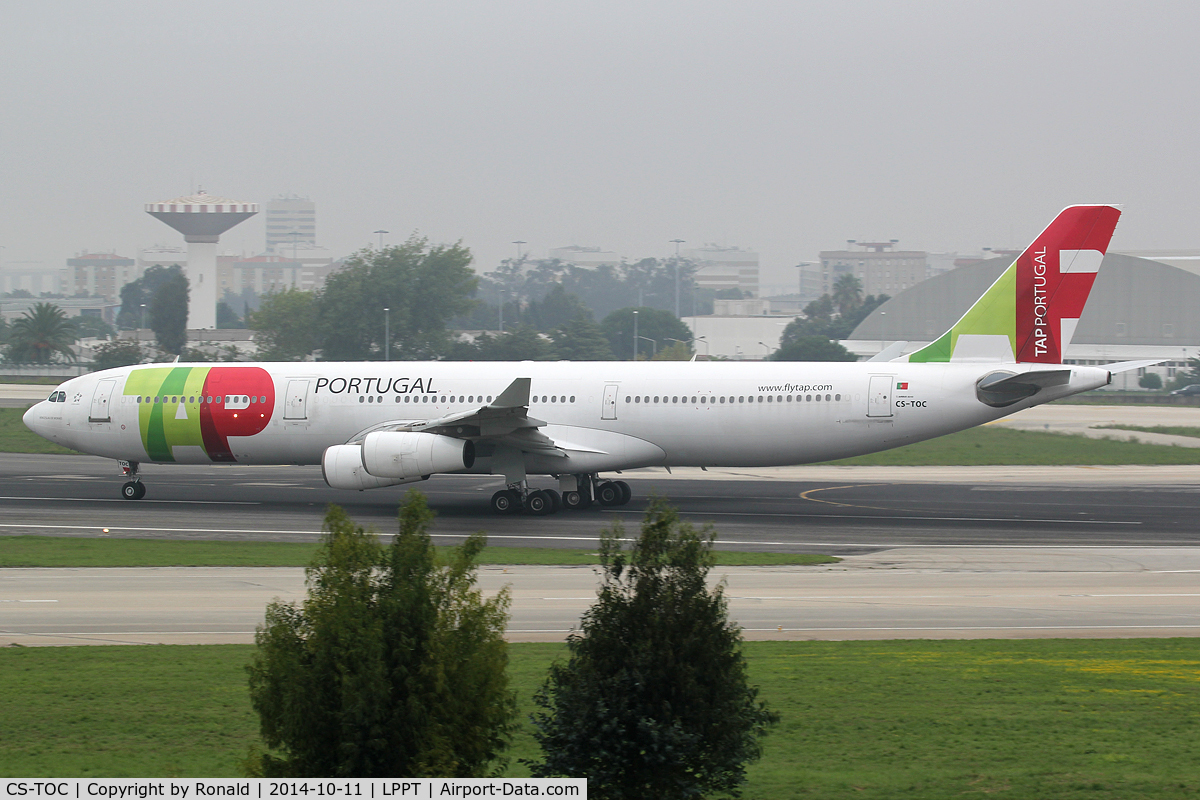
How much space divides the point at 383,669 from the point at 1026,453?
45449mm

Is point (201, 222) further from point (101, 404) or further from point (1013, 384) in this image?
point (1013, 384)

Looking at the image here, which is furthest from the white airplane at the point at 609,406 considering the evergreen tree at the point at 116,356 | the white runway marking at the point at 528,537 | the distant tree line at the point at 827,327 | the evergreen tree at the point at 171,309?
the evergreen tree at the point at 171,309

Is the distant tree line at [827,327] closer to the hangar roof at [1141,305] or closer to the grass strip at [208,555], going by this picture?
the hangar roof at [1141,305]

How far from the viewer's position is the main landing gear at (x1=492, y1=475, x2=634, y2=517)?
105 ft

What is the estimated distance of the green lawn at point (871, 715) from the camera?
10562 millimetres

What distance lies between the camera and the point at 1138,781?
33.6ft

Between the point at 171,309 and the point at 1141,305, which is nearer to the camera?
the point at 1141,305

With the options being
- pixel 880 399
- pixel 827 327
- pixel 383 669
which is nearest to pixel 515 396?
pixel 880 399

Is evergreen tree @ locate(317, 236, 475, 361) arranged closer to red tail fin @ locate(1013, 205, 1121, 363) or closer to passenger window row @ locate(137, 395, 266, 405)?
passenger window row @ locate(137, 395, 266, 405)

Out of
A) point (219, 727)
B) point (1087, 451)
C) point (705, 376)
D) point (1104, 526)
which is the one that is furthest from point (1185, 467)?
point (219, 727)

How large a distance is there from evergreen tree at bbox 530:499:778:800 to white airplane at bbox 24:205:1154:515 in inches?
824

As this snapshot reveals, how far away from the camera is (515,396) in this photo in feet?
99.4

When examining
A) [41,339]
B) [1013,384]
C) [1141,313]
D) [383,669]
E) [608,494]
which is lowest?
[608,494]

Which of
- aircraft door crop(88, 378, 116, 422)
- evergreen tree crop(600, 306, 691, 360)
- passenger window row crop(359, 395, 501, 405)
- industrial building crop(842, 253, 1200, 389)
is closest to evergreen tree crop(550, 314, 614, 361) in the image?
evergreen tree crop(600, 306, 691, 360)
